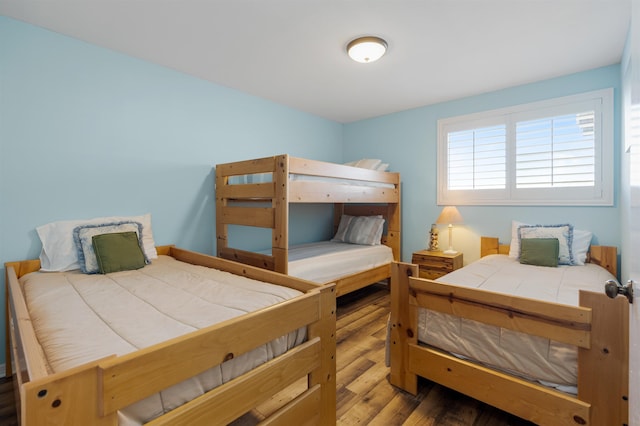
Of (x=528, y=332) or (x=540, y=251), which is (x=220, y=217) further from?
(x=540, y=251)

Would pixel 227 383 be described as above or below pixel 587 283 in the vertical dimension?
below

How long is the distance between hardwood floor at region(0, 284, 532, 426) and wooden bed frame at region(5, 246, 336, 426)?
28cm

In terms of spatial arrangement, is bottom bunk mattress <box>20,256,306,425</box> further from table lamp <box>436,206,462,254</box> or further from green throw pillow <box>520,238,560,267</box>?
table lamp <box>436,206,462,254</box>

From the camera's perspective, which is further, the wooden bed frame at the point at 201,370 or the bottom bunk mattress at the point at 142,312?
the bottom bunk mattress at the point at 142,312

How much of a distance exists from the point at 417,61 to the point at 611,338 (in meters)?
2.22

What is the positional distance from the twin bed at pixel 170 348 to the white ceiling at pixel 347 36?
5.41 feet

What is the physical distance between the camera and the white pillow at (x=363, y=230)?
3570 millimetres

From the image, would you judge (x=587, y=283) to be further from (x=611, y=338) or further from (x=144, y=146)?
(x=144, y=146)

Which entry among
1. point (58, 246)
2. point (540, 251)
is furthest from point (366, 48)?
point (58, 246)

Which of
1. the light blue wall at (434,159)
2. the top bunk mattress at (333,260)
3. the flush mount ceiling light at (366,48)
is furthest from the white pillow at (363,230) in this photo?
the flush mount ceiling light at (366,48)

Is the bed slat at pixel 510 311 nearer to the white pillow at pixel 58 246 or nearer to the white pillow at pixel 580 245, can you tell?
the white pillow at pixel 580 245

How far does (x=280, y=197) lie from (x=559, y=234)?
94.1 inches

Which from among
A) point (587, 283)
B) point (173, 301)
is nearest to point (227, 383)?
point (173, 301)

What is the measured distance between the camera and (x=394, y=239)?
366 centimetres
